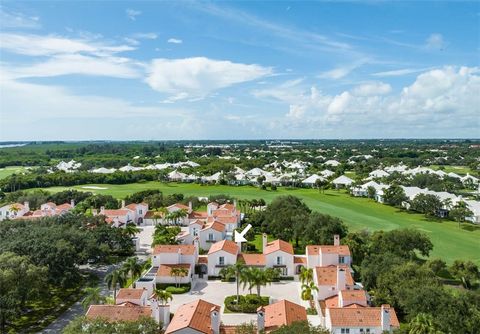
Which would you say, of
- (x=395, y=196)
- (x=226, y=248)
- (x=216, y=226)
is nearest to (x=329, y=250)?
(x=226, y=248)

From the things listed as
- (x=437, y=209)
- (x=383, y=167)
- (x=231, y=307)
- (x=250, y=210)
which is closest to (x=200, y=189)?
(x=250, y=210)

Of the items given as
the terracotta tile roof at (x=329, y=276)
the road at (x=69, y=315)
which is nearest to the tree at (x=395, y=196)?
the terracotta tile roof at (x=329, y=276)

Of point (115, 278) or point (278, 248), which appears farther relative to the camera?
point (278, 248)

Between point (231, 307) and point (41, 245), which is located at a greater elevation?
point (41, 245)

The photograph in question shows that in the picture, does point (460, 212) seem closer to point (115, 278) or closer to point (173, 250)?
point (173, 250)

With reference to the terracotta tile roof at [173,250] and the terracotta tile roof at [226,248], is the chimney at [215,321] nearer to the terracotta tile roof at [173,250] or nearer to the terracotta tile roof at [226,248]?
the terracotta tile roof at [226,248]

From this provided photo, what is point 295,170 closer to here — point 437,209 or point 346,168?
point 346,168
